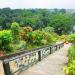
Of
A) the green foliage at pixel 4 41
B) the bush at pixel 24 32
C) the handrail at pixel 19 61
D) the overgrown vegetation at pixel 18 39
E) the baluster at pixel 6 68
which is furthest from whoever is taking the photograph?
the bush at pixel 24 32

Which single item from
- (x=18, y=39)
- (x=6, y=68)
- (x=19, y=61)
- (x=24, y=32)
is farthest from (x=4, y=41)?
(x=6, y=68)

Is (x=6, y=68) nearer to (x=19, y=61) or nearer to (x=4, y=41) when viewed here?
(x=19, y=61)

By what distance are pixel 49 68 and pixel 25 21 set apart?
189 ft

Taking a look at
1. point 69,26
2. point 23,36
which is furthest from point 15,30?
point 69,26

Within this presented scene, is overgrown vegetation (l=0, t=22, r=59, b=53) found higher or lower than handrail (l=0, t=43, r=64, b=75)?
lower

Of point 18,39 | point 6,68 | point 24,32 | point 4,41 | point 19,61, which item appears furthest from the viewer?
point 24,32

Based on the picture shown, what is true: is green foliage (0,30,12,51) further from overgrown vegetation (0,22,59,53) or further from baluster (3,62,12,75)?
baluster (3,62,12,75)

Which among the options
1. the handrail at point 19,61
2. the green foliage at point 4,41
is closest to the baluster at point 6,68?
the handrail at point 19,61

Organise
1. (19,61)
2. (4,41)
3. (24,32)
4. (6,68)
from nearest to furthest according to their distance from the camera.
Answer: (6,68), (19,61), (4,41), (24,32)

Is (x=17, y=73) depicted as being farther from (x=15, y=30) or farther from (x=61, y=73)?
(x=15, y=30)

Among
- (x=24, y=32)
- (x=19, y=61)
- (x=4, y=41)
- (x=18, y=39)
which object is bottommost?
(x=18, y=39)

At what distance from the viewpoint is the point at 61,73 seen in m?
5.83

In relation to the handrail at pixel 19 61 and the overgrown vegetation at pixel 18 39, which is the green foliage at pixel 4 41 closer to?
the overgrown vegetation at pixel 18 39

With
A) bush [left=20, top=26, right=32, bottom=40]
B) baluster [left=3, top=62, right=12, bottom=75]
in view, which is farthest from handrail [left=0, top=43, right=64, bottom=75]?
bush [left=20, top=26, right=32, bottom=40]
